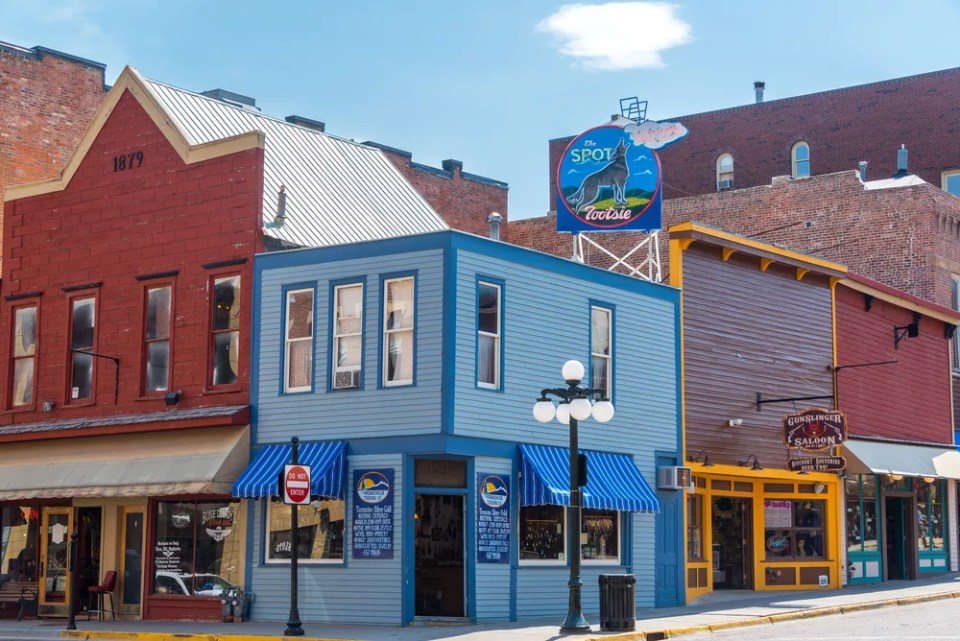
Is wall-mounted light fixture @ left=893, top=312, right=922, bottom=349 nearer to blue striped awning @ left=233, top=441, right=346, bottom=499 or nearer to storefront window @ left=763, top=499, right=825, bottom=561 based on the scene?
storefront window @ left=763, top=499, right=825, bottom=561

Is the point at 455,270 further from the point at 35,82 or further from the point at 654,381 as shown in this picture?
the point at 35,82

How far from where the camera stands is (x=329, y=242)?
93.5 feet

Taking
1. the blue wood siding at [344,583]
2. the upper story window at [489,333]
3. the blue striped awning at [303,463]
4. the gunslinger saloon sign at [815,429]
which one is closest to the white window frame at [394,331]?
the upper story window at [489,333]

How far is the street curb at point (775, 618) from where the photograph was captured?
2132cm

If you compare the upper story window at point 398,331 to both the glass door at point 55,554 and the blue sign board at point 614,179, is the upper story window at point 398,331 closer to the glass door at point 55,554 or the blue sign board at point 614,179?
the blue sign board at point 614,179

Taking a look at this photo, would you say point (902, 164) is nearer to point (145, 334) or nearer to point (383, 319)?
point (383, 319)

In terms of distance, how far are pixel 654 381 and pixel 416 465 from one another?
254 inches

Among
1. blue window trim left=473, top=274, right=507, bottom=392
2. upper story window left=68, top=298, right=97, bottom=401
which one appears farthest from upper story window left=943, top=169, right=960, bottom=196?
upper story window left=68, top=298, right=97, bottom=401

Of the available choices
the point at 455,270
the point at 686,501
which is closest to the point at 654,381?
the point at 686,501

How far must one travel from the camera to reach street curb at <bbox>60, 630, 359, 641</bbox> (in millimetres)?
21509

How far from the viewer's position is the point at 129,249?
28281mm

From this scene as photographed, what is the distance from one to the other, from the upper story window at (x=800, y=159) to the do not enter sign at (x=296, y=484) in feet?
122

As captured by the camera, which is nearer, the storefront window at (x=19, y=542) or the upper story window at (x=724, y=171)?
the storefront window at (x=19, y=542)

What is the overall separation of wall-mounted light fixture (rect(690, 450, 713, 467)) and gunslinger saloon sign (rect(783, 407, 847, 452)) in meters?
2.42
